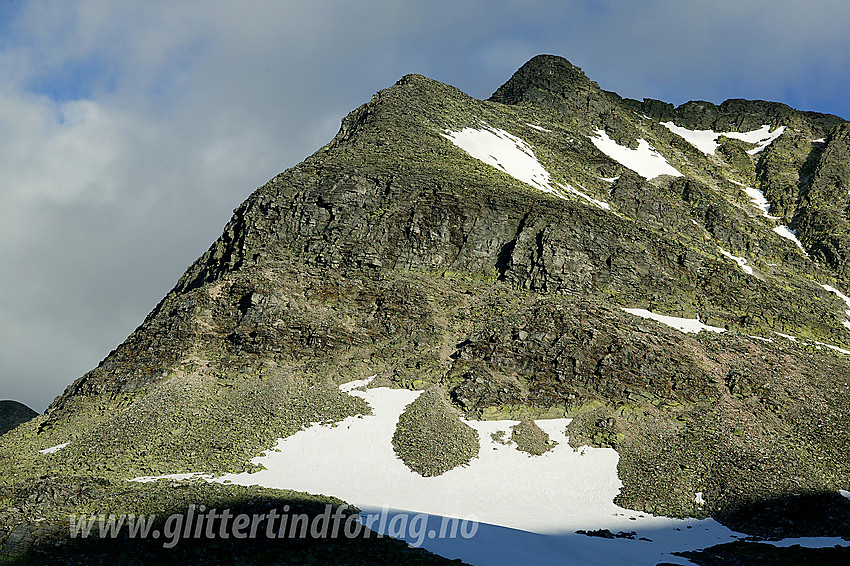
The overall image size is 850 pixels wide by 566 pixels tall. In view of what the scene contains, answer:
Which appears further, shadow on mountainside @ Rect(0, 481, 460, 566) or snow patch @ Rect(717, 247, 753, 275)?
snow patch @ Rect(717, 247, 753, 275)

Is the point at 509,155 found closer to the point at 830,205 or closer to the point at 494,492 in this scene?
the point at 830,205

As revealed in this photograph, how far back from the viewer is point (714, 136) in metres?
121

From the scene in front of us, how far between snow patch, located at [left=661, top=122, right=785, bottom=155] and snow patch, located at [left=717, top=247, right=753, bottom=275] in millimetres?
45042

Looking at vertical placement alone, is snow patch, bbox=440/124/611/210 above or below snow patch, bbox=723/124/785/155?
below

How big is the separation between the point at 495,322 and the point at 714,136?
9224 cm

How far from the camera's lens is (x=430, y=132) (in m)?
81.4

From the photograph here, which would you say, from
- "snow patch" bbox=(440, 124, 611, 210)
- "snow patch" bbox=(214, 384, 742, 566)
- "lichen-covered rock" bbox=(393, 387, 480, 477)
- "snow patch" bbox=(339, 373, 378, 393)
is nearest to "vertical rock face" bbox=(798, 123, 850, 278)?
"snow patch" bbox=(440, 124, 611, 210)

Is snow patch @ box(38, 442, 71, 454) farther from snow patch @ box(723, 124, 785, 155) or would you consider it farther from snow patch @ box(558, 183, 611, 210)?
snow patch @ box(723, 124, 785, 155)

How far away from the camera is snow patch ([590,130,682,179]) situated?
9569 centimetres

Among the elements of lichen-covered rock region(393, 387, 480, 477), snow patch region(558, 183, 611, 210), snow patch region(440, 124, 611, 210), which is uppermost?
snow patch region(440, 124, 611, 210)

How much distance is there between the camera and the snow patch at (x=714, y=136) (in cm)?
11512

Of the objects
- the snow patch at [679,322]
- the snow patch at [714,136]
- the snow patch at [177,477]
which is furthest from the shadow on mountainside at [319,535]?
the snow patch at [714,136]

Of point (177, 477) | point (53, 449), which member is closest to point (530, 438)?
point (177, 477)

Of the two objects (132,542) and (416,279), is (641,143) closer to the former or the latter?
(416,279)
